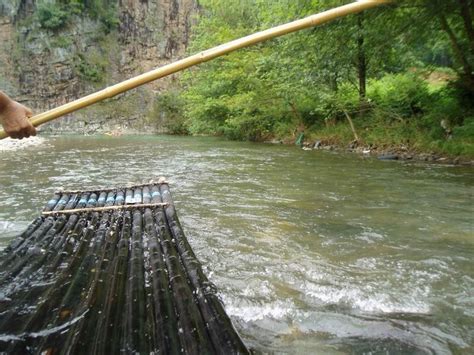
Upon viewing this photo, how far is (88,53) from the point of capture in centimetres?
4253

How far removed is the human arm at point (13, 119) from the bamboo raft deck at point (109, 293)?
0.86m

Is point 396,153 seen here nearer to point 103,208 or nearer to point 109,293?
point 103,208

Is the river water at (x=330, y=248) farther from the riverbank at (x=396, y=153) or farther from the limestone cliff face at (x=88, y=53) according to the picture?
the limestone cliff face at (x=88, y=53)

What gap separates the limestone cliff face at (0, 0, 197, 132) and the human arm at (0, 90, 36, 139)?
38.3m

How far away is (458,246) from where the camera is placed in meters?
3.91

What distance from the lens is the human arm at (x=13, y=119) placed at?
7.22 ft

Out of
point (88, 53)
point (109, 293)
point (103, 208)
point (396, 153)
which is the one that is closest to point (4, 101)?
point (109, 293)

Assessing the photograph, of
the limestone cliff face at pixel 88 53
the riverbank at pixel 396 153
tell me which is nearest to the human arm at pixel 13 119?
the riverbank at pixel 396 153

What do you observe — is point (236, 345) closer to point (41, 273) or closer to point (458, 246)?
point (41, 273)

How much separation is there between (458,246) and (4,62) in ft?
150

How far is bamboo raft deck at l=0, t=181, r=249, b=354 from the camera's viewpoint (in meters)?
1.60

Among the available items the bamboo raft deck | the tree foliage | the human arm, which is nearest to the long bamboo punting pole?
the human arm

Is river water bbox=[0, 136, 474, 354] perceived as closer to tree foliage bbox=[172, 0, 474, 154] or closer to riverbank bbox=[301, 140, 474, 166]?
riverbank bbox=[301, 140, 474, 166]

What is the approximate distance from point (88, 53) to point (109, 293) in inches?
1790
